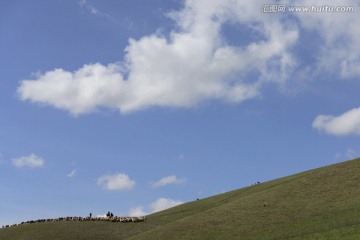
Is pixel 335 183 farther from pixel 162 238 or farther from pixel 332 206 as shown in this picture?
pixel 162 238

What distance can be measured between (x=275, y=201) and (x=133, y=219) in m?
21.7

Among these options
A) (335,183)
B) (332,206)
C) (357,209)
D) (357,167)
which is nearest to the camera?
(357,209)

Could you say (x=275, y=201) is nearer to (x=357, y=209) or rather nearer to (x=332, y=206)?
(x=332, y=206)

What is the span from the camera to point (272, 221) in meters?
49.8

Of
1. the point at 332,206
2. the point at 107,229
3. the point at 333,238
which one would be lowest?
the point at 333,238

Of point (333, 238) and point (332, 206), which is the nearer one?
point (333, 238)

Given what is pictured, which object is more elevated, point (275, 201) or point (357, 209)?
point (275, 201)

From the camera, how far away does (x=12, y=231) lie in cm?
6344

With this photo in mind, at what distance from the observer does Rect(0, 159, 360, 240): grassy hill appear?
43688mm

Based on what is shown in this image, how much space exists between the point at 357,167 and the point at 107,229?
35306 mm

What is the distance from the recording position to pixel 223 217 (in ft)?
185

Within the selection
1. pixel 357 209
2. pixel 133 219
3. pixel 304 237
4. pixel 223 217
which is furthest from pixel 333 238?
pixel 133 219

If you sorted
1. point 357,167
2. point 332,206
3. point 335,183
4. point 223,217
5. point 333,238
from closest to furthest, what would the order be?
point 333,238, point 332,206, point 223,217, point 335,183, point 357,167

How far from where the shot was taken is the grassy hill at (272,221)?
43.7m
